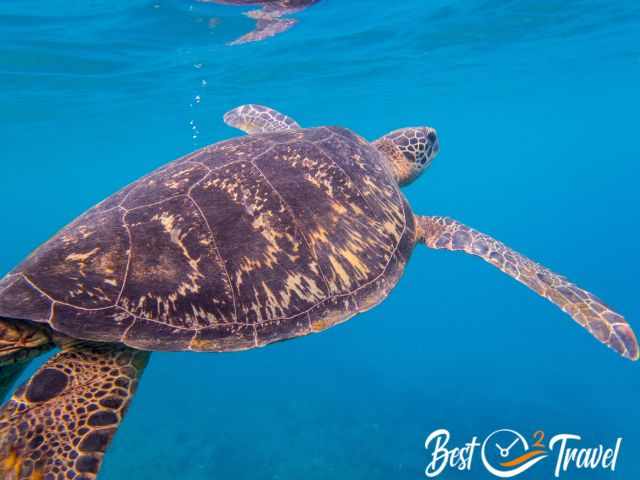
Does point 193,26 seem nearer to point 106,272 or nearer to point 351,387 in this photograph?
point 106,272

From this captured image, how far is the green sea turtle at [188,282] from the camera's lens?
9.03 ft

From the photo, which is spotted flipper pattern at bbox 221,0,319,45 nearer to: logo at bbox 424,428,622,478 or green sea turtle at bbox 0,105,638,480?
green sea turtle at bbox 0,105,638,480

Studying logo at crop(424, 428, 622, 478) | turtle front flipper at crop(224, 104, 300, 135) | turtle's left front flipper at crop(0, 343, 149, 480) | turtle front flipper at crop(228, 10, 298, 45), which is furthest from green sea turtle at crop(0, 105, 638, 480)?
turtle front flipper at crop(228, 10, 298, 45)

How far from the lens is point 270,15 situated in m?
12.2

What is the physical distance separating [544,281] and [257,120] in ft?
17.6

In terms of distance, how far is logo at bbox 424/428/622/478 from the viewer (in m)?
10.5

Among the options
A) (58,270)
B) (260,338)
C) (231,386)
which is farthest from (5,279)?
(231,386)

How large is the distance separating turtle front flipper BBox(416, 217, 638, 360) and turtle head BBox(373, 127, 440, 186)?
112 cm

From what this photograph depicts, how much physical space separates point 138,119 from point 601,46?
27.0m

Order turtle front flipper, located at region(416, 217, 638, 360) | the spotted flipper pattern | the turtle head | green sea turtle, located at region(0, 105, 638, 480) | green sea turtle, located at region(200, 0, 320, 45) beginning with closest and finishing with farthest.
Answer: green sea turtle, located at region(0, 105, 638, 480)
turtle front flipper, located at region(416, 217, 638, 360)
the turtle head
green sea turtle, located at region(200, 0, 320, 45)
the spotted flipper pattern

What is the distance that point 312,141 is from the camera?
4.35m

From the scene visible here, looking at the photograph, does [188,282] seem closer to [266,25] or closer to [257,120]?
[257,120]

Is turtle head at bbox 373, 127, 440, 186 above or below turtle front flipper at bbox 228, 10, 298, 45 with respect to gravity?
below

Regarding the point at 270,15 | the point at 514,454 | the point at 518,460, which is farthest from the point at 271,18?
the point at 514,454
